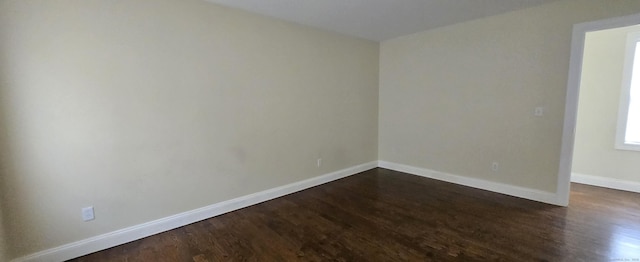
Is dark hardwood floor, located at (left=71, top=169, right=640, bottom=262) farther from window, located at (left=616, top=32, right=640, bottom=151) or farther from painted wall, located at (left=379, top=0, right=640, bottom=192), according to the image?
window, located at (left=616, top=32, right=640, bottom=151)

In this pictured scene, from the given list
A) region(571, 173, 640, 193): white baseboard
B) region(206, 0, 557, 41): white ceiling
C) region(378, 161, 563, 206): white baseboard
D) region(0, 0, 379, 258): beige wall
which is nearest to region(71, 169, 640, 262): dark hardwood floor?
region(378, 161, 563, 206): white baseboard

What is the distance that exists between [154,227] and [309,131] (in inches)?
81.6

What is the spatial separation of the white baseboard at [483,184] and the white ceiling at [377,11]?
216cm

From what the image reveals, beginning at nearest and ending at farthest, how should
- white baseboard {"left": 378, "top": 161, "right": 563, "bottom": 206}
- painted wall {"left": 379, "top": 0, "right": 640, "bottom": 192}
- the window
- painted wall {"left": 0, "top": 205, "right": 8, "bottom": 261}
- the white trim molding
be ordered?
painted wall {"left": 0, "top": 205, "right": 8, "bottom": 261} → the white trim molding → painted wall {"left": 379, "top": 0, "right": 640, "bottom": 192} → white baseboard {"left": 378, "top": 161, "right": 563, "bottom": 206} → the window

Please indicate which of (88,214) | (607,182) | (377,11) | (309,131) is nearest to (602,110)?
(607,182)

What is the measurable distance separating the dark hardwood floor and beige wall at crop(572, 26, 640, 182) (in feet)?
1.36

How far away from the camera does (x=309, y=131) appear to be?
3.72 m

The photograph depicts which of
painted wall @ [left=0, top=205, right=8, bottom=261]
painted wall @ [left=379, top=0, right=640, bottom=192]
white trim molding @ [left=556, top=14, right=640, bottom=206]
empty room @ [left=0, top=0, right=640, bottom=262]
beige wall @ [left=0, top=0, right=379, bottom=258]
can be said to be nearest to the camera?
painted wall @ [left=0, top=205, right=8, bottom=261]

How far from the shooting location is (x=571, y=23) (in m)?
2.81

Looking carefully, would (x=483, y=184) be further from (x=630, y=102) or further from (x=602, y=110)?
(x=630, y=102)

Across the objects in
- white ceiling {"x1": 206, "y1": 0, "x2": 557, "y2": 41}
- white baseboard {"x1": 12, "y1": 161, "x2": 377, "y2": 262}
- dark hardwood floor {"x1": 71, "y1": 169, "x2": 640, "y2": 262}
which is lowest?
dark hardwood floor {"x1": 71, "y1": 169, "x2": 640, "y2": 262}

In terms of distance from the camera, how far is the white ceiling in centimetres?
278

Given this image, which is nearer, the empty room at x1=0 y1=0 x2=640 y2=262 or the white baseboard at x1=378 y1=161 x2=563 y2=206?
the empty room at x1=0 y1=0 x2=640 y2=262

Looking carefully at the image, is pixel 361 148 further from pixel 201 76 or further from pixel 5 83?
pixel 5 83
